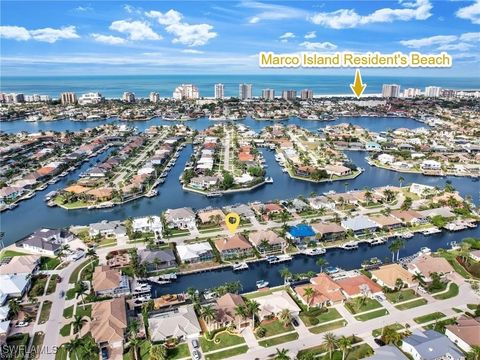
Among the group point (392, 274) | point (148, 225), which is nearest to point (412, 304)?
point (392, 274)

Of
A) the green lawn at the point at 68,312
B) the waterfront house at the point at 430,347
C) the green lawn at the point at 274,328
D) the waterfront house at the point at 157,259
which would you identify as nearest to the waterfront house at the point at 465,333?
the waterfront house at the point at 430,347

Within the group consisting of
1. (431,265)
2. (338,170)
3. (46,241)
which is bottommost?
(431,265)

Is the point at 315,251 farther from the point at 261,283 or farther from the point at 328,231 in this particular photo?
the point at 261,283

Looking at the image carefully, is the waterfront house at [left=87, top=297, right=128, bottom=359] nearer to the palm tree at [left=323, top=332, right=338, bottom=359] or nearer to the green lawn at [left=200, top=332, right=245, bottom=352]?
the green lawn at [left=200, top=332, right=245, bottom=352]

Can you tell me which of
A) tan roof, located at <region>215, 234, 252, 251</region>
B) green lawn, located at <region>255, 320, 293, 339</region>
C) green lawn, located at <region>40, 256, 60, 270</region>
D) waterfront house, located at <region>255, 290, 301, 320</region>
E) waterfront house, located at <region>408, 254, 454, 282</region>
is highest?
tan roof, located at <region>215, 234, 252, 251</region>

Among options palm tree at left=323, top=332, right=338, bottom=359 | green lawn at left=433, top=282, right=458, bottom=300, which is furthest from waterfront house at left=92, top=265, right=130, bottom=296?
green lawn at left=433, top=282, right=458, bottom=300

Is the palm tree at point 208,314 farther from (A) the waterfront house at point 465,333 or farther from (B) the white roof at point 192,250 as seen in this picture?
(A) the waterfront house at point 465,333
